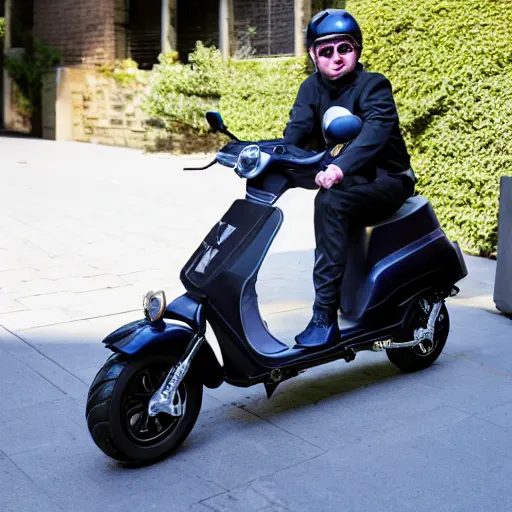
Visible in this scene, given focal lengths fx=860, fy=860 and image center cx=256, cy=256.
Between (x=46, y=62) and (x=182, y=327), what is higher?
(x=46, y=62)

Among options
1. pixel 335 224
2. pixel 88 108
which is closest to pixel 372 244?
pixel 335 224

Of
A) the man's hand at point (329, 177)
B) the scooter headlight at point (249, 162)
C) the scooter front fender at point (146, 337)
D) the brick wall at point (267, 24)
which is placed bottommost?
the scooter front fender at point (146, 337)

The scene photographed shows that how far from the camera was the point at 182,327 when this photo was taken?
10.4ft

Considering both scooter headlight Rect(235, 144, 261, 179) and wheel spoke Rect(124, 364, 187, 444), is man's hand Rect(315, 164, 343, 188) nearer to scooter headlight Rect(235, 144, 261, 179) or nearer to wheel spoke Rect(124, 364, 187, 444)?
scooter headlight Rect(235, 144, 261, 179)

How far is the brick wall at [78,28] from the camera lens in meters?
16.9

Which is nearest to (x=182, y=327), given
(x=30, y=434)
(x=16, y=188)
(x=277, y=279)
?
(x=30, y=434)

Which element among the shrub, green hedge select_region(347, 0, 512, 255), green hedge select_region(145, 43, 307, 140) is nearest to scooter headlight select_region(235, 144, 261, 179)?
green hedge select_region(347, 0, 512, 255)

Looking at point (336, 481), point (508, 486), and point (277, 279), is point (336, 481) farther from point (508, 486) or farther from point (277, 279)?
point (277, 279)

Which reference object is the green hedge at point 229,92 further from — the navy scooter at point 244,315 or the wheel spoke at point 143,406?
the wheel spoke at point 143,406

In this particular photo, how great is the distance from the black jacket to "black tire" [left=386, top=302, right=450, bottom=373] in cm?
72

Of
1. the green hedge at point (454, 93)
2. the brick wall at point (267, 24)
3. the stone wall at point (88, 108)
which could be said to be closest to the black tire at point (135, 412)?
the green hedge at point (454, 93)

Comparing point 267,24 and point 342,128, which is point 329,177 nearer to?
point 342,128

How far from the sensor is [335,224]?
3.58m

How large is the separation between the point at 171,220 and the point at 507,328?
4.08 metres
